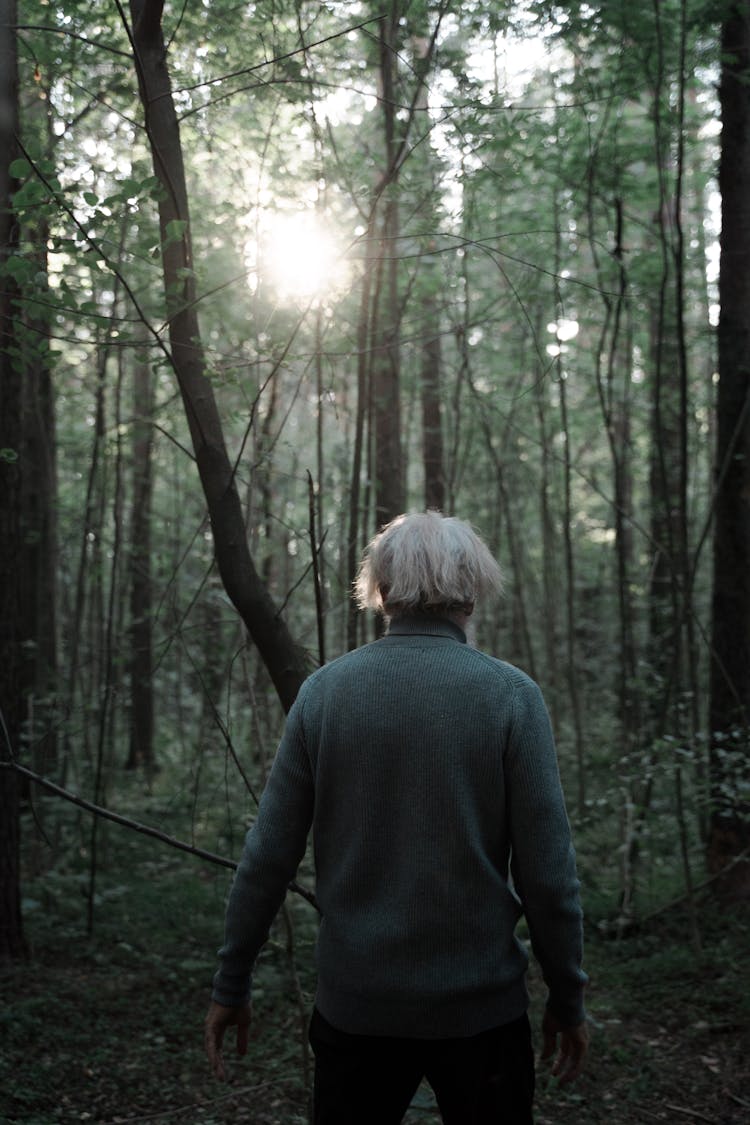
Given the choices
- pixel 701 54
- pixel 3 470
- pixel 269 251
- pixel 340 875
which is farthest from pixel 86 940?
pixel 701 54

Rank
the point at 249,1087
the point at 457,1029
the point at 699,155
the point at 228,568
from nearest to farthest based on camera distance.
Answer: the point at 457,1029 → the point at 228,568 → the point at 249,1087 → the point at 699,155

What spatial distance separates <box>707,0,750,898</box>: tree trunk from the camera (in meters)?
6.32

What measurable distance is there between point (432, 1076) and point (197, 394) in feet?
7.25

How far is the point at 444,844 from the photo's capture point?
195cm

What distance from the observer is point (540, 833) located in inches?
77.6

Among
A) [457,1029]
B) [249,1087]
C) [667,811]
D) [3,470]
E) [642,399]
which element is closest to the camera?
[457,1029]

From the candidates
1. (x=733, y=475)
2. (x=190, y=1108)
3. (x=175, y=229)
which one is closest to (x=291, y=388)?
(x=733, y=475)

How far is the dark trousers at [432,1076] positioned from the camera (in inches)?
76.0

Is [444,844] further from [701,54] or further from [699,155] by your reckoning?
[699,155]

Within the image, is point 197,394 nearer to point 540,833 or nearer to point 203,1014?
point 540,833

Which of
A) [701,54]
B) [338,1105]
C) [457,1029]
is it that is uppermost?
[701,54]

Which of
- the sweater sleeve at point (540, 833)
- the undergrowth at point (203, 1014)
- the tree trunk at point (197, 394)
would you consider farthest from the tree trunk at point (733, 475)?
the sweater sleeve at point (540, 833)

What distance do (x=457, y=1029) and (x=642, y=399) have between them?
12.9 m

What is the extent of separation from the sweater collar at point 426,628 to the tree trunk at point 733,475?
451cm
